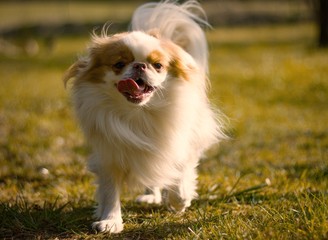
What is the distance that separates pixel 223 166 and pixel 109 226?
6.23 feet

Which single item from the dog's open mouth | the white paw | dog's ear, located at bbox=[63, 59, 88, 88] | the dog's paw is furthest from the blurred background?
the dog's paw

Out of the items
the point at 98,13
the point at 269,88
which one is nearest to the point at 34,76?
the point at 269,88

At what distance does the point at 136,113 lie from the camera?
3.30 metres

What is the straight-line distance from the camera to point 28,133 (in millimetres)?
5742

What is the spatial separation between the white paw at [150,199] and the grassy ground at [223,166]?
76 mm

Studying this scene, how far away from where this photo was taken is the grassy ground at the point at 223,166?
300cm

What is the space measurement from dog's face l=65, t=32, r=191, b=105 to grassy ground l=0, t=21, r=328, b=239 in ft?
2.63

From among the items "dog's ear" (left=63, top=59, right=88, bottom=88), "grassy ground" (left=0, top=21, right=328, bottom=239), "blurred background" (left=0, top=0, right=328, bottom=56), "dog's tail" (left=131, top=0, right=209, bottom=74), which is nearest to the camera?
"grassy ground" (left=0, top=21, right=328, bottom=239)

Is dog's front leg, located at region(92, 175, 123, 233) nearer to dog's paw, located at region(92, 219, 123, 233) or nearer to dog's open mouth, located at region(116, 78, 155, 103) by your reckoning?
dog's paw, located at region(92, 219, 123, 233)

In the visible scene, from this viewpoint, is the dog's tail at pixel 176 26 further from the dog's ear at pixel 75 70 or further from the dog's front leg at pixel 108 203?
the dog's front leg at pixel 108 203

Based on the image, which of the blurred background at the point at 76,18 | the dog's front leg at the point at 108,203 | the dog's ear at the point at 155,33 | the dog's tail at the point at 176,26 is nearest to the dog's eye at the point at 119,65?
the dog's ear at the point at 155,33

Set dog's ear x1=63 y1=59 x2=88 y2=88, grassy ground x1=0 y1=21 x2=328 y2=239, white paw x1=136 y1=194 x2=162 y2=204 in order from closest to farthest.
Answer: grassy ground x1=0 y1=21 x2=328 y2=239
dog's ear x1=63 y1=59 x2=88 y2=88
white paw x1=136 y1=194 x2=162 y2=204

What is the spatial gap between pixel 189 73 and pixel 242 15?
1750 centimetres

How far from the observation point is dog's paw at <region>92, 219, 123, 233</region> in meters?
3.06
